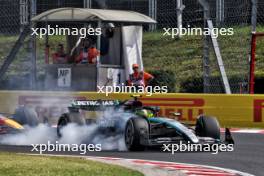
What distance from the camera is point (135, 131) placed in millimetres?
12070

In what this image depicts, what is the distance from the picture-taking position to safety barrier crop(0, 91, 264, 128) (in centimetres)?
1694

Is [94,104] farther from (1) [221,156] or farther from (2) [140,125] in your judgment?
(1) [221,156]

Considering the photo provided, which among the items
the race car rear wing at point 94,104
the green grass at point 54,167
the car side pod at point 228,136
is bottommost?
the green grass at point 54,167

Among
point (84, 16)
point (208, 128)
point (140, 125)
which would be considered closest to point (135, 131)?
point (140, 125)

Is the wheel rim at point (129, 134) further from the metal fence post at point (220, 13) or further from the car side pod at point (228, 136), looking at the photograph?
the metal fence post at point (220, 13)

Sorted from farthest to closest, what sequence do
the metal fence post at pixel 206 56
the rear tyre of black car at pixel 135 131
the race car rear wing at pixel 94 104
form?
the metal fence post at pixel 206 56
the race car rear wing at pixel 94 104
the rear tyre of black car at pixel 135 131

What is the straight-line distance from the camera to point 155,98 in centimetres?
1770

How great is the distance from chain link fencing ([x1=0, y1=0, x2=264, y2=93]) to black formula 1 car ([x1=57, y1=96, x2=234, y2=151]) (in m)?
5.87

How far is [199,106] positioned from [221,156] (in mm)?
5986

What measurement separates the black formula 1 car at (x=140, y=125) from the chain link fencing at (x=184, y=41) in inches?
231

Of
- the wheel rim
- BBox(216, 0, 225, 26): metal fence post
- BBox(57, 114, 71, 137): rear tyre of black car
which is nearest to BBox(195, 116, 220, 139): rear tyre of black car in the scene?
the wheel rim

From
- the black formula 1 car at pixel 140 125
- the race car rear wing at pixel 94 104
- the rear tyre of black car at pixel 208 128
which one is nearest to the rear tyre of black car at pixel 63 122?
the black formula 1 car at pixel 140 125

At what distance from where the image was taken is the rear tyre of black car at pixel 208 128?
12.4 meters

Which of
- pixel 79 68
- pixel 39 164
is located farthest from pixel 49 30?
pixel 39 164
